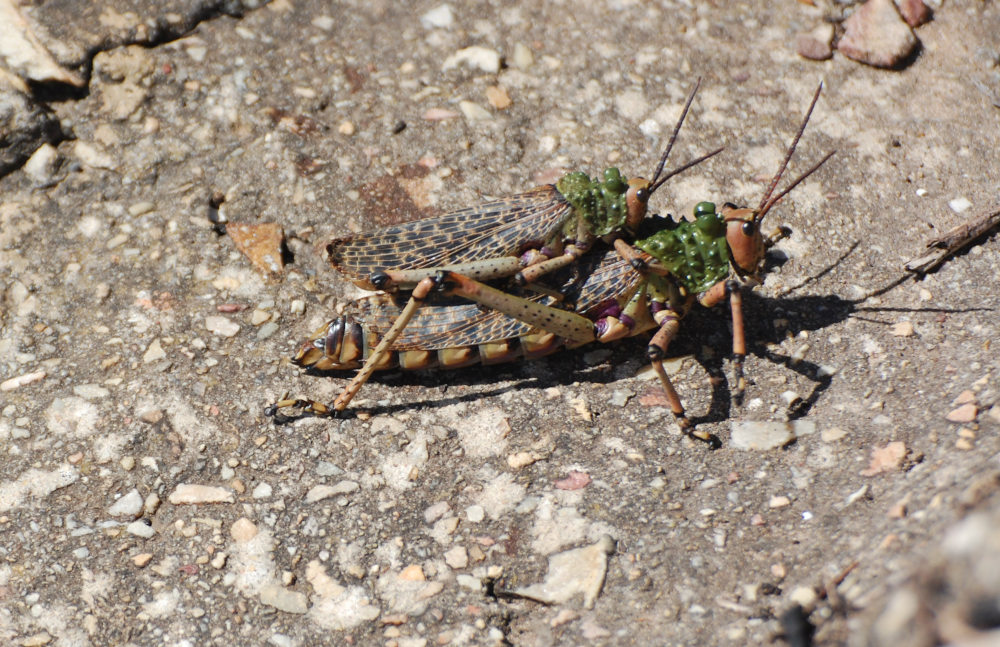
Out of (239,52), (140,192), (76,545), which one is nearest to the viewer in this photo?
(76,545)

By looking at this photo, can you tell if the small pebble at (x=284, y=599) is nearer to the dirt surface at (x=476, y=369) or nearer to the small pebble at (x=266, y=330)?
the dirt surface at (x=476, y=369)

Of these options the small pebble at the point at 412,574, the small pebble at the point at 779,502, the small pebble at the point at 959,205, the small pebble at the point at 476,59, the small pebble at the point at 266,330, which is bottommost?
the small pebble at the point at 412,574

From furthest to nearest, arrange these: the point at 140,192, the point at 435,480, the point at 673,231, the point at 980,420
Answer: the point at 140,192
the point at 673,231
the point at 435,480
the point at 980,420

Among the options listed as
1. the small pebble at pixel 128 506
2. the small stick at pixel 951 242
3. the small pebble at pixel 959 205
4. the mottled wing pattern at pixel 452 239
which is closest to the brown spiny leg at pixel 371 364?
the mottled wing pattern at pixel 452 239

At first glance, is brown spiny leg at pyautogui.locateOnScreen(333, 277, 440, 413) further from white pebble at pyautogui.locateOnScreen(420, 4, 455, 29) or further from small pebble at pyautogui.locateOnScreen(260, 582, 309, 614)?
white pebble at pyautogui.locateOnScreen(420, 4, 455, 29)

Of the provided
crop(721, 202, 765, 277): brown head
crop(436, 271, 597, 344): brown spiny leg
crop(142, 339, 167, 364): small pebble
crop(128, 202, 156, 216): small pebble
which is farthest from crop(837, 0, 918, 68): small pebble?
crop(142, 339, 167, 364): small pebble

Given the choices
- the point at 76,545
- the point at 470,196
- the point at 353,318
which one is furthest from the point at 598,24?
the point at 76,545

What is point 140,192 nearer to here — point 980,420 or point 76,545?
point 76,545
